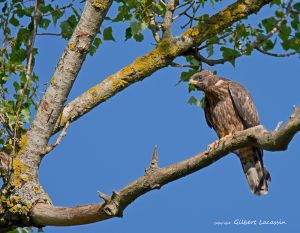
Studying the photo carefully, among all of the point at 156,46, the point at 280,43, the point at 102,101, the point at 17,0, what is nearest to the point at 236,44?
the point at 280,43

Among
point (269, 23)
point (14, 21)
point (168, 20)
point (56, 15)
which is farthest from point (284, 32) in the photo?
point (14, 21)

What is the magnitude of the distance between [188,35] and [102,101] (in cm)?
Answer: 113

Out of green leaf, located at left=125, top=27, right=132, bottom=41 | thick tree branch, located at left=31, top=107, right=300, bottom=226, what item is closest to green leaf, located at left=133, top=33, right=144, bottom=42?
green leaf, located at left=125, top=27, right=132, bottom=41

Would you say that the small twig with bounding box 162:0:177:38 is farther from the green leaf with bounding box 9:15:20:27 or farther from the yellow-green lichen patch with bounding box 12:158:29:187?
the yellow-green lichen patch with bounding box 12:158:29:187

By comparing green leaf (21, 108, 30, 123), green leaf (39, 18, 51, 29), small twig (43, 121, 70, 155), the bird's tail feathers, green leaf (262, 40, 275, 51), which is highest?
green leaf (39, 18, 51, 29)

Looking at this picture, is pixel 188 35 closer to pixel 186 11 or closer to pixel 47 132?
pixel 186 11

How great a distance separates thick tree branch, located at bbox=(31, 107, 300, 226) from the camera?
476 centimetres

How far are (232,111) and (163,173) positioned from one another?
3.39 meters

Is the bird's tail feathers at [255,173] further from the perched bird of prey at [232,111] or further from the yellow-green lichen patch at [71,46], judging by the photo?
the yellow-green lichen patch at [71,46]

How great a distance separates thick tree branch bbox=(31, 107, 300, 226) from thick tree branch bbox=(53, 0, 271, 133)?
1195 mm

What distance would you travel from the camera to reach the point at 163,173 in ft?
17.6

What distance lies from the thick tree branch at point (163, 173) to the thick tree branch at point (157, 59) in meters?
1.20

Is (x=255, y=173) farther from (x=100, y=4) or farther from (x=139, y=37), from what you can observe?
(x=100, y=4)

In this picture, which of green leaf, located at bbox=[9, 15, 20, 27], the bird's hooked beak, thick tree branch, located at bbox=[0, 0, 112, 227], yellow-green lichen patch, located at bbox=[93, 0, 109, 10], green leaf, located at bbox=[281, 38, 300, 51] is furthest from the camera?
the bird's hooked beak
